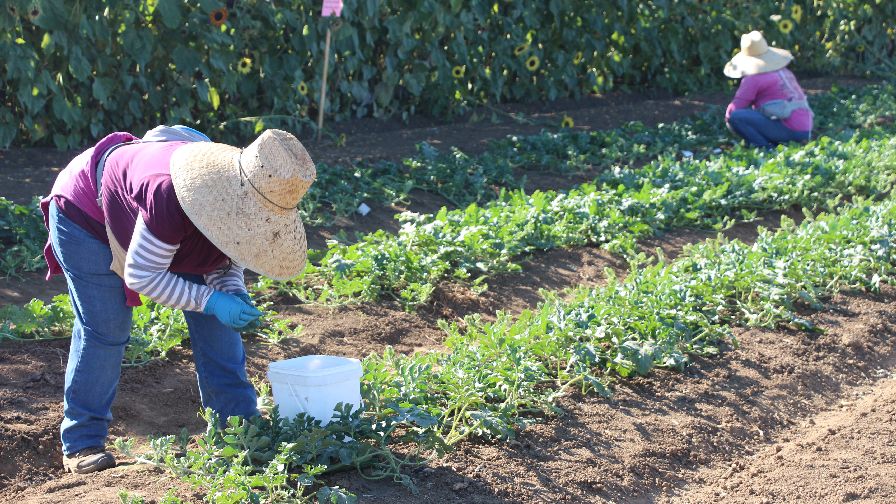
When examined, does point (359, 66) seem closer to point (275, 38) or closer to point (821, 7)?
point (275, 38)

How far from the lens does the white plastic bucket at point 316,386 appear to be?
3.36m

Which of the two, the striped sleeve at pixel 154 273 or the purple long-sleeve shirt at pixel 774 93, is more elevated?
the striped sleeve at pixel 154 273

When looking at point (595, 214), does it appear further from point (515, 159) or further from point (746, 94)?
→ point (746, 94)

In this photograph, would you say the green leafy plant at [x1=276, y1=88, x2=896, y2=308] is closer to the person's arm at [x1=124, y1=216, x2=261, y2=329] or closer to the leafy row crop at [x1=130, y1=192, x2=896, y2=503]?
the leafy row crop at [x1=130, y1=192, x2=896, y2=503]

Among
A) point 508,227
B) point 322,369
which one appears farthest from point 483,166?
point 322,369

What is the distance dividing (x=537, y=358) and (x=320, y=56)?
17.0ft

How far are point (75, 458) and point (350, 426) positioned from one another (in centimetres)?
88

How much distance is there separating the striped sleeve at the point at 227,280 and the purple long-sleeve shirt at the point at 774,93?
239 inches

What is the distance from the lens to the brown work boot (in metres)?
3.41

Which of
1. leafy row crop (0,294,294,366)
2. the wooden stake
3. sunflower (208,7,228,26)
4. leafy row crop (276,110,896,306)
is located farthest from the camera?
the wooden stake

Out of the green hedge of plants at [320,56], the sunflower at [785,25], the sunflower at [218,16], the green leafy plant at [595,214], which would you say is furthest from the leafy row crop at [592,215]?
the sunflower at [785,25]

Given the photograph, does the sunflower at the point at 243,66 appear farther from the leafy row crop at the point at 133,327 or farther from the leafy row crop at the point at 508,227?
the leafy row crop at the point at 133,327

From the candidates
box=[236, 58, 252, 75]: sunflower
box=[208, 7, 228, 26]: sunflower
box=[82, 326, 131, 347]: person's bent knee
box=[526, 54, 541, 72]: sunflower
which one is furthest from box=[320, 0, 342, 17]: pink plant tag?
box=[82, 326, 131, 347]: person's bent knee

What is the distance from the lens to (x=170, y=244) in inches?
120
